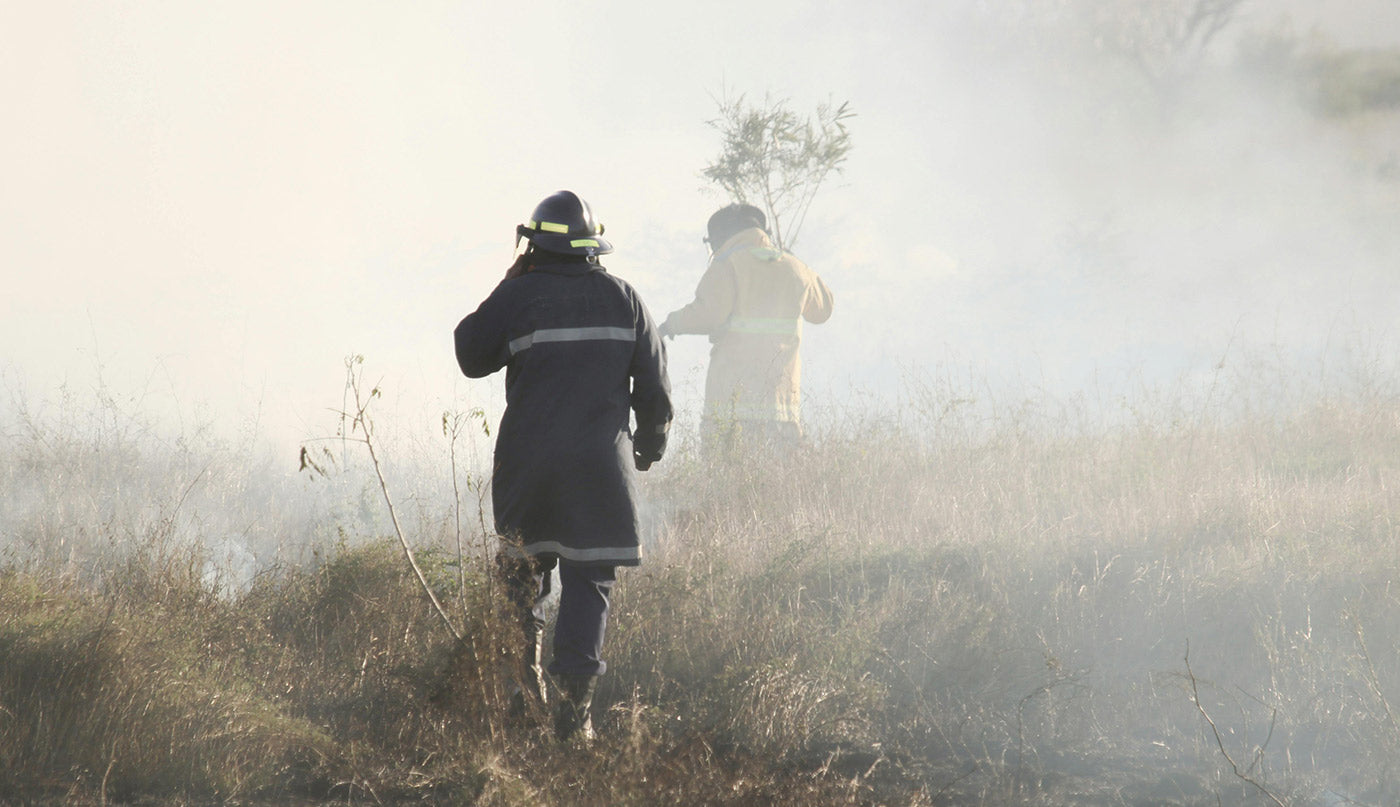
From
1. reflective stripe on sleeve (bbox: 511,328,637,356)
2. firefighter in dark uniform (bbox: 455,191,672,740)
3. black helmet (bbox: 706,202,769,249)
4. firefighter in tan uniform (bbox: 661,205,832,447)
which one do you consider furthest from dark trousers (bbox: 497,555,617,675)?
black helmet (bbox: 706,202,769,249)

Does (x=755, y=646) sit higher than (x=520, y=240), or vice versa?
(x=520, y=240)

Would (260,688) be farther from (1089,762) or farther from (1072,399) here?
(1072,399)

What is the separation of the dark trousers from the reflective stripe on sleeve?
0.70 m

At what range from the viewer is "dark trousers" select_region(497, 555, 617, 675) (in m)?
2.99

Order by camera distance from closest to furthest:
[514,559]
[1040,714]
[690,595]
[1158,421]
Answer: [514,559]
[1040,714]
[690,595]
[1158,421]

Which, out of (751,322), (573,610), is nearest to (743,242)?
(751,322)

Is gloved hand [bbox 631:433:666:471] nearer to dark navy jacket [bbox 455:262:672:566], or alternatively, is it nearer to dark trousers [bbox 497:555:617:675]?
dark navy jacket [bbox 455:262:672:566]

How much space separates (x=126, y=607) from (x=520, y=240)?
2020mm

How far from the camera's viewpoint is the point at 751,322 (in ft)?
23.6

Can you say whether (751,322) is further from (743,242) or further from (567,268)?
(567,268)

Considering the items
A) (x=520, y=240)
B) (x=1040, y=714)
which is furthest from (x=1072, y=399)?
(x=520, y=240)

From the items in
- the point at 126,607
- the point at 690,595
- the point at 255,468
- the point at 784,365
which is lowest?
the point at 126,607

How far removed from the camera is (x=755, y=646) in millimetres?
3775

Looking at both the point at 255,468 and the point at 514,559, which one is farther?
the point at 255,468
